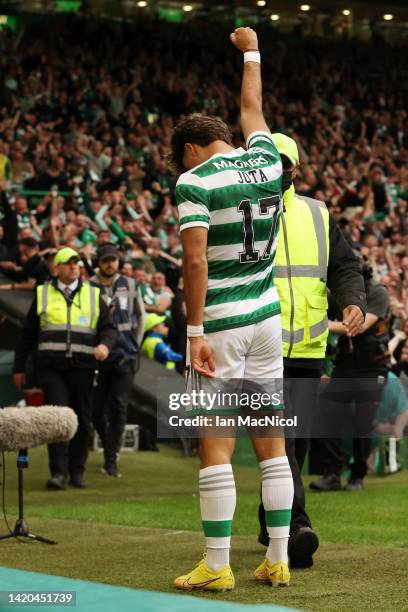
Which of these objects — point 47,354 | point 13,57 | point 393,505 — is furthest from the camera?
point 13,57

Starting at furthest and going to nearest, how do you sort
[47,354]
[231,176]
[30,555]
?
[47,354] → [30,555] → [231,176]

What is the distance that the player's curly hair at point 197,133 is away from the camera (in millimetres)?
5398

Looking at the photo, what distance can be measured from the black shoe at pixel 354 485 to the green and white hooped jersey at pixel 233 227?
5.65 m

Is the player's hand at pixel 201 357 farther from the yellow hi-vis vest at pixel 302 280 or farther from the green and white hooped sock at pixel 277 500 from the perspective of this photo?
the yellow hi-vis vest at pixel 302 280

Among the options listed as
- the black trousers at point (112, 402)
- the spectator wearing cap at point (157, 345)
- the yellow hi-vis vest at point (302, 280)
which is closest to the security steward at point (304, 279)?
the yellow hi-vis vest at point (302, 280)

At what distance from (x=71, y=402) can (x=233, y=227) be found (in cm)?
612

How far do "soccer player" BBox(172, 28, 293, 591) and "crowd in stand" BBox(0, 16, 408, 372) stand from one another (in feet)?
21.3

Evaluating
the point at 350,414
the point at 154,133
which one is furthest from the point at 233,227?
the point at 154,133

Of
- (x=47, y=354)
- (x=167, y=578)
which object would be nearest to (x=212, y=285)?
(x=167, y=578)

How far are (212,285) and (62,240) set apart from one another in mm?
11101

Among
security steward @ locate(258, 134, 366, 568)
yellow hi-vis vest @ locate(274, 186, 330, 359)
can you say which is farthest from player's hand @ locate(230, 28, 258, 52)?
yellow hi-vis vest @ locate(274, 186, 330, 359)

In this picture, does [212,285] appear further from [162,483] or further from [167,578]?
[162,483]

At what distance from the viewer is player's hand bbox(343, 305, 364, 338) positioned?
596 centimetres

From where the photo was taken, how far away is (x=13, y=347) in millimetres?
14375
